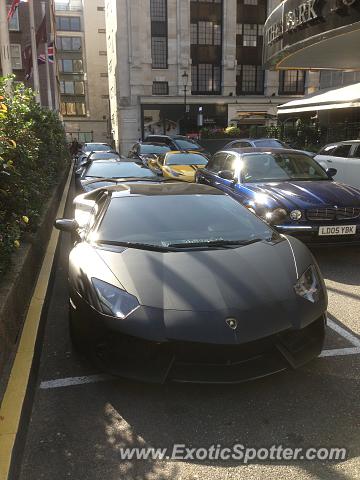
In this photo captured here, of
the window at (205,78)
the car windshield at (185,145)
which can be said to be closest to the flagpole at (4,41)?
the car windshield at (185,145)

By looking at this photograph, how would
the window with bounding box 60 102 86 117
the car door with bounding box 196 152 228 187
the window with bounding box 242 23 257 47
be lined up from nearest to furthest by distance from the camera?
the car door with bounding box 196 152 228 187, the window with bounding box 242 23 257 47, the window with bounding box 60 102 86 117

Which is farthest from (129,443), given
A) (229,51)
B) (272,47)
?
(229,51)

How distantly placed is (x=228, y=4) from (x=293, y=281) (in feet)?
150

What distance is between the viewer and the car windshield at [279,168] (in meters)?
7.90

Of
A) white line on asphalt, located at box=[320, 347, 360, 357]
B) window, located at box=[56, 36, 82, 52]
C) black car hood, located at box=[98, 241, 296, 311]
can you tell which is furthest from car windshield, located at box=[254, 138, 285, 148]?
window, located at box=[56, 36, 82, 52]

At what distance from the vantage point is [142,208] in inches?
179

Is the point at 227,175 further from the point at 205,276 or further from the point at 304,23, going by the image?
the point at 304,23

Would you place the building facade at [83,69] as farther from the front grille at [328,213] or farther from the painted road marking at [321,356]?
the painted road marking at [321,356]

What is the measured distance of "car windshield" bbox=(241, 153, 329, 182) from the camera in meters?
7.90

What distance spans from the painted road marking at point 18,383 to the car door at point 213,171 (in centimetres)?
477

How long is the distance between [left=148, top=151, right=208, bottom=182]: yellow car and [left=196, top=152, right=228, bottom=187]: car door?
3.36m

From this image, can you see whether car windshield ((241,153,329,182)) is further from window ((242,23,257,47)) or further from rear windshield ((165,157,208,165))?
window ((242,23,257,47))

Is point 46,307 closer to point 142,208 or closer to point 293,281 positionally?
point 142,208

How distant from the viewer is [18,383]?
322 centimetres
